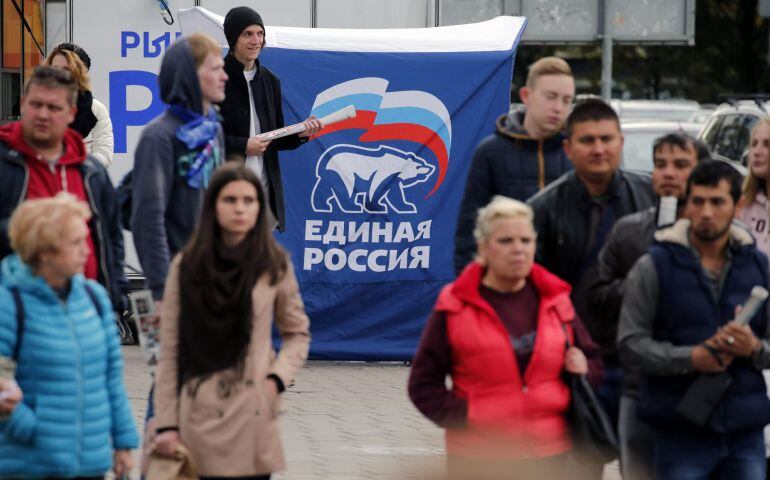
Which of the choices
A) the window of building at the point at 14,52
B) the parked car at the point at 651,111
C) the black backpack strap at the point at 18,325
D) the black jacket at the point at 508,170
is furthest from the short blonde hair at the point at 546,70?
the parked car at the point at 651,111

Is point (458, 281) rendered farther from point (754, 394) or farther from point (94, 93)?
point (94, 93)

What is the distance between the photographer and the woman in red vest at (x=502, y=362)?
5484 mm

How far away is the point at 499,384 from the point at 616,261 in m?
1.00

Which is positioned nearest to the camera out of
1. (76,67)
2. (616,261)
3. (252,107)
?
(616,261)

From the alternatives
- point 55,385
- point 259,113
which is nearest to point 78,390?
point 55,385

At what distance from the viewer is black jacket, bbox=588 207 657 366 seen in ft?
20.5

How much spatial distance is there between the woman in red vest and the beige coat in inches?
19.4

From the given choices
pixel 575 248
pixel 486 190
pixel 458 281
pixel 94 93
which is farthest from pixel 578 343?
pixel 94 93

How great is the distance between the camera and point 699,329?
591cm

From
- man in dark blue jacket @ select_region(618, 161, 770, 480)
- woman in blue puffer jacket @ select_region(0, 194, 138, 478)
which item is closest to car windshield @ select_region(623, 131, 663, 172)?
man in dark blue jacket @ select_region(618, 161, 770, 480)

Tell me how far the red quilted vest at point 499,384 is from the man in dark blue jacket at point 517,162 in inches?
50.6

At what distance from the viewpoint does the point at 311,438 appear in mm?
9211

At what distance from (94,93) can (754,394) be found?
7.61 metres

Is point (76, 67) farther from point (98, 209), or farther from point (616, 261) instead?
point (616, 261)
